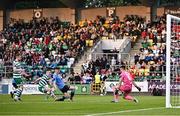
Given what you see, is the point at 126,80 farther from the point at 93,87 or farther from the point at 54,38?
the point at 54,38

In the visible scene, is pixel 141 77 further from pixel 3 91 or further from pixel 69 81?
pixel 3 91

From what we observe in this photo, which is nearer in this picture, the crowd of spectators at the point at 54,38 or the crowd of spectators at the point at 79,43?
the crowd of spectators at the point at 79,43

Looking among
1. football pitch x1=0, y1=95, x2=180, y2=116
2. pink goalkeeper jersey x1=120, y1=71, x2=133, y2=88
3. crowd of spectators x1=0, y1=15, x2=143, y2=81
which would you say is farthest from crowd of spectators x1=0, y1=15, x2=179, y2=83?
football pitch x1=0, y1=95, x2=180, y2=116

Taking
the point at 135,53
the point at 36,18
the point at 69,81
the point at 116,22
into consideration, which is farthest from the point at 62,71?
the point at 36,18

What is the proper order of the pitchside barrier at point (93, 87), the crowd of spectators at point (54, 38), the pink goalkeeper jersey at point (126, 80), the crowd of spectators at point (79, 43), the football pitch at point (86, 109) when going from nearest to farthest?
1. the football pitch at point (86, 109)
2. the pink goalkeeper jersey at point (126, 80)
3. the pitchside barrier at point (93, 87)
4. the crowd of spectators at point (79, 43)
5. the crowd of spectators at point (54, 38)

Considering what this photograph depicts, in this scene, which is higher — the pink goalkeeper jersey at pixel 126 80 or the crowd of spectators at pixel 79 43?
the crowd of spectators at pixel 79 43

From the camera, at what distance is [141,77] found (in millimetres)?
43688

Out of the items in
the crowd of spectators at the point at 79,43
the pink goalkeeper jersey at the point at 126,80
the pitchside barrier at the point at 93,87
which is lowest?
the pitchside barrier at the point at 93,87

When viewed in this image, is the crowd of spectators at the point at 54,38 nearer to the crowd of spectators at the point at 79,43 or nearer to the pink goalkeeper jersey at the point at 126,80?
the crowd of spectators at the point at 79,43

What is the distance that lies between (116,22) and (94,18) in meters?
4.29

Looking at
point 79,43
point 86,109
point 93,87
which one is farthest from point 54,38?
point 86,109

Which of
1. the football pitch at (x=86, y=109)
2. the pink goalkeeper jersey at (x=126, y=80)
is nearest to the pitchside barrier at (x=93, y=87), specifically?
the pink goalkeeper jersey at (x=126, y=80)

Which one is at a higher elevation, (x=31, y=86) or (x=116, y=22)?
(x=116, y=22)

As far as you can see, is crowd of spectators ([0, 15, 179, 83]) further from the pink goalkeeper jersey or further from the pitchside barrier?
the pink goalkeeper jersey
